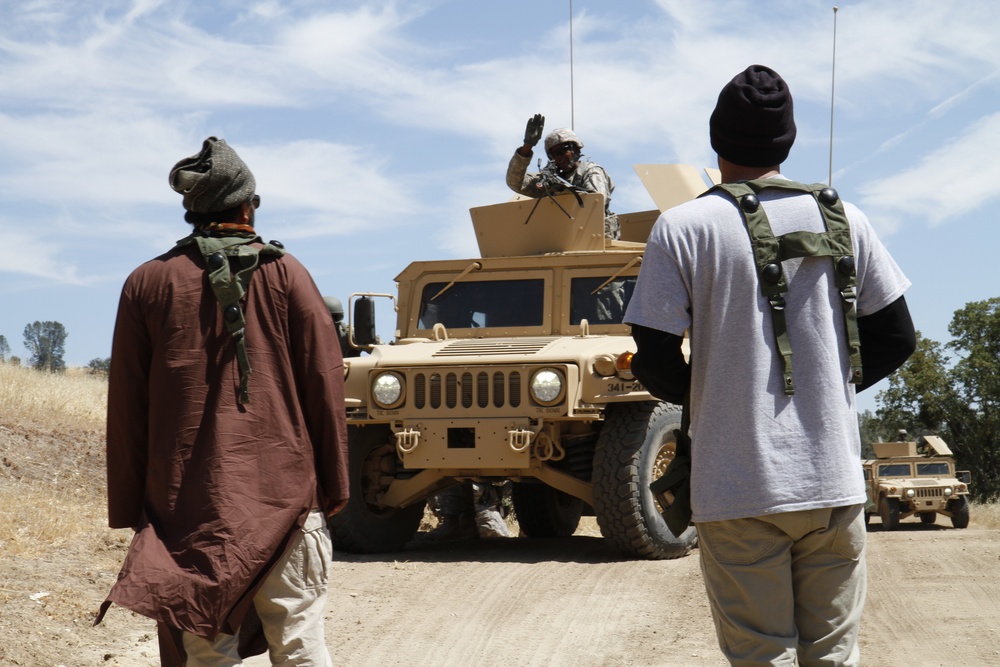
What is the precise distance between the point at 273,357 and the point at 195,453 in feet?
0.92

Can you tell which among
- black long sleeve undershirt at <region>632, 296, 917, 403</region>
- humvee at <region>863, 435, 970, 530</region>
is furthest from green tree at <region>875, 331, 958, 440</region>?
black long sleeve undershirt at <region>632, 296, 917, 403</region>

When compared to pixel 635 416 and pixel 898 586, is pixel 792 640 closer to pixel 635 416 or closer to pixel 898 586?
Result: pixel 898 586

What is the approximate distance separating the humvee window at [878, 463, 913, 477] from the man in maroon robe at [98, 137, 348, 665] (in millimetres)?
13641

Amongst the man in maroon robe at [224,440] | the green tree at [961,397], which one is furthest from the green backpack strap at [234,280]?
the green tree at [961,397]

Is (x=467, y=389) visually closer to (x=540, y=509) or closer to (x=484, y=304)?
(x=484, y=304)

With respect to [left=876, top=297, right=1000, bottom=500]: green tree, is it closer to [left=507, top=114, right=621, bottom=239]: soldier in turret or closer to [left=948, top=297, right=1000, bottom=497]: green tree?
[left=948, top=297, right=1000, bottom=497]: green tree

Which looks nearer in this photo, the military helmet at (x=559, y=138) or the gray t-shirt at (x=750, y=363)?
the gray t-shirt at (x=750, y=363)

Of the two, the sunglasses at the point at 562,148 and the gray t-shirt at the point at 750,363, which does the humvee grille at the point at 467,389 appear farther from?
the gray t-shirt at the point at 750,363

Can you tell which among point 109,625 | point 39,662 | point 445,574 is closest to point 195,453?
point 39,662

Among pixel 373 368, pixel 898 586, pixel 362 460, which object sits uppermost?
pixel 373 368

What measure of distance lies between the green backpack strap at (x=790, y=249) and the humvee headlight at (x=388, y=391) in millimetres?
5310

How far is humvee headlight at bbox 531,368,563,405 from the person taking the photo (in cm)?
746

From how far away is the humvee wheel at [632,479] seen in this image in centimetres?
735

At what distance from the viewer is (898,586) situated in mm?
6648
